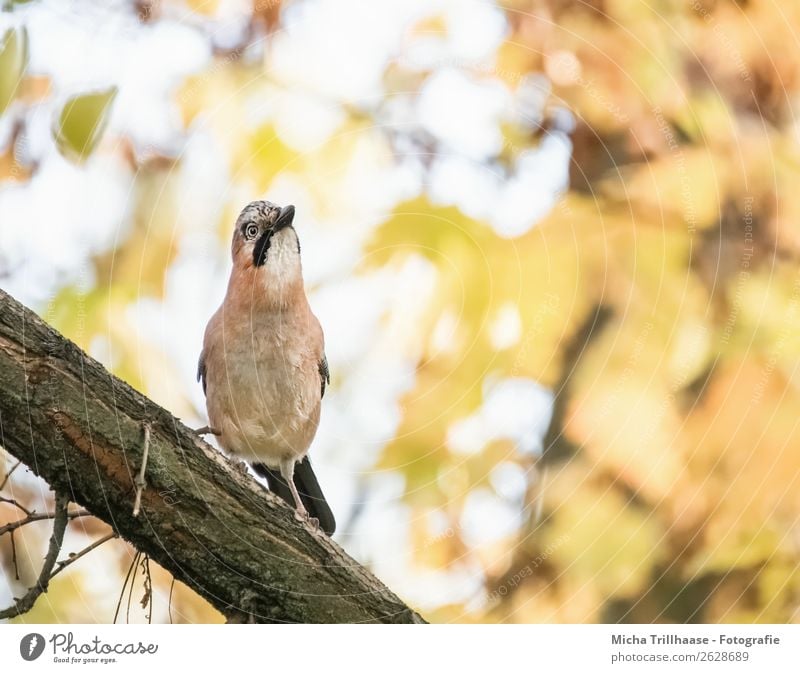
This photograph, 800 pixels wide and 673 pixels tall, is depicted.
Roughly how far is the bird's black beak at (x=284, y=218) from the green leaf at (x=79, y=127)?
550 mm

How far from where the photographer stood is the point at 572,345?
278 centimetres

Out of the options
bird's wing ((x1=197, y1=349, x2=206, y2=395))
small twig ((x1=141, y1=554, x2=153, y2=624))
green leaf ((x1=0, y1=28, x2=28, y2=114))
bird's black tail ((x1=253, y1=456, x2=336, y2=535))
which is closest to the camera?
small twig ((x1=141, y1=554, x2=153, y2=624))

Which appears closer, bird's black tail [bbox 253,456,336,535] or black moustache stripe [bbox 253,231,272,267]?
black moustache stripe [bbox 253,231,272,267]

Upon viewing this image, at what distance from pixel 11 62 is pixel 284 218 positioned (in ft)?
2.80

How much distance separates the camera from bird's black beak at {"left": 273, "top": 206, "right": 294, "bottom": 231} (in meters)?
2.65

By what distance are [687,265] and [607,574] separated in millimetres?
993

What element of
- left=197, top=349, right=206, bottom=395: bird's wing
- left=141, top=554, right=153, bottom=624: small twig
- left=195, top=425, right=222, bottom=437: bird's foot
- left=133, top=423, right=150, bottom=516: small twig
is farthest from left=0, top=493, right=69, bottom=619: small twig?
left=197, top=349, right=206, bottom=395: bird's wing

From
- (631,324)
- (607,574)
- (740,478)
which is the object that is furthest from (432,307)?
(740,478)

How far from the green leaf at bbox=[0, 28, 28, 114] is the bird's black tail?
1.40 meters

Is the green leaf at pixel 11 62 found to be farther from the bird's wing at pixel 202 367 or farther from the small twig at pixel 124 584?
the small twig at pixel 124 584

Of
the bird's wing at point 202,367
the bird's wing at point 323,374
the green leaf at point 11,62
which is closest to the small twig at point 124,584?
the bird's wing at point 202,367

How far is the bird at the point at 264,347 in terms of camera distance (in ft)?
8.88

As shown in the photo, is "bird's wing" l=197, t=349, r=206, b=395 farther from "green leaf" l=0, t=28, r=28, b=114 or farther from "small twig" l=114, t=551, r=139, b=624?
"green leaf" l=0, t=28, r=28, b=114

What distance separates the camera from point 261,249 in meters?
2.71
